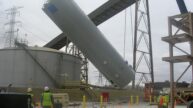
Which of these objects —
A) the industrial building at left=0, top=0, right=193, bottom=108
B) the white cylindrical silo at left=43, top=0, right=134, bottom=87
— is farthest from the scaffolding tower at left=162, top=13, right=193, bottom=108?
the white cylindrical silo at left=43, top=0, right=134, bottom=87

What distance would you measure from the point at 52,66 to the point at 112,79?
771cm

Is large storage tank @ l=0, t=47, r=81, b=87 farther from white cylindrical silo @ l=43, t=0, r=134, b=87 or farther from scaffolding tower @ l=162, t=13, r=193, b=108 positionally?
scaffolding tower @ l=162, t=13, r=193, b=108

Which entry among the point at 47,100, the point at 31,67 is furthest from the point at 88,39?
the point at 47,100

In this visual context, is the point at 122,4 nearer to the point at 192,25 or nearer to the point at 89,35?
the point at 89,35

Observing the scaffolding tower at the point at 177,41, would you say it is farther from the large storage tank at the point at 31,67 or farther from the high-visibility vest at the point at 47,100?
the large storage tank at the point at 31,67

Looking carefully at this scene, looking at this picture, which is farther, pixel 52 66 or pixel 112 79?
pixel 52 66

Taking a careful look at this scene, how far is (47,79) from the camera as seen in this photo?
3406cm

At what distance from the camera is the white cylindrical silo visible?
2455 cm

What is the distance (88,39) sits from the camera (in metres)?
26.3

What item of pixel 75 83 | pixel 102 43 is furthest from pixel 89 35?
pixel 75 83

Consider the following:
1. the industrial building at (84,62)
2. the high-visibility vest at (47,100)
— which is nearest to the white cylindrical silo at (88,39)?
the industrial building at (84,62)

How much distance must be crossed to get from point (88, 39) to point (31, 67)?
31.1 ft

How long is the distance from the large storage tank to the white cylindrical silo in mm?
7116

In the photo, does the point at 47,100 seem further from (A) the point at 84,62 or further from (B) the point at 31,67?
(A) the point at 84,62
